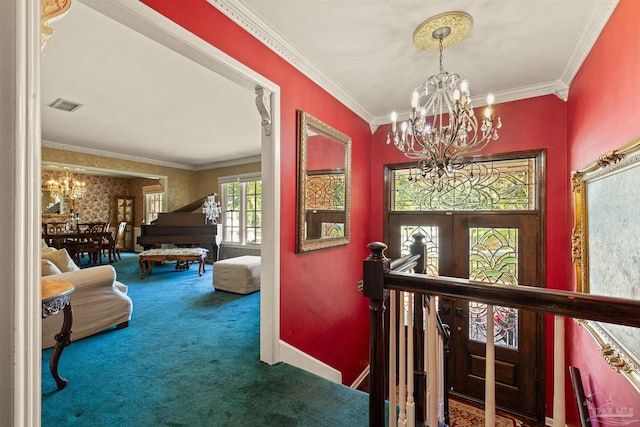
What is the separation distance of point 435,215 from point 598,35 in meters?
2.04

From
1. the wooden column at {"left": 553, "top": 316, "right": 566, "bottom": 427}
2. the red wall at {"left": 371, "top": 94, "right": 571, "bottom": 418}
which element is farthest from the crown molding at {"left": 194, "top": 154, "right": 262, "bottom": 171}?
the wooden column at {"left": 553, "top": 316, "right": 566, "bottom": 427}

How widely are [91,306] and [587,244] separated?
4.41 m

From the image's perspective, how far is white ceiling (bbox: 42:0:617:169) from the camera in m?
1.80

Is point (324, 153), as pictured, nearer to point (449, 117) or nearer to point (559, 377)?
point (449, 117)

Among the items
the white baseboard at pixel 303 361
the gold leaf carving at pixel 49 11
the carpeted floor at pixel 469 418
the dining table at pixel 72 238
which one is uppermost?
the gold leaf carving at pixel 49 11

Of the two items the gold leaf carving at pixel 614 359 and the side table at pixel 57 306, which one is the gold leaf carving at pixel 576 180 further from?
the side table at pixel 57 306

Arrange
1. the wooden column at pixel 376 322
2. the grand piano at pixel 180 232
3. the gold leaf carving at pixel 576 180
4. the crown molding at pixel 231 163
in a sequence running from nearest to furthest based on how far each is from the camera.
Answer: the wooden column at pixel 376 322
the gold leaf carving at pixel 576 180
the grand piano at pixel 180 232
the crown molding at pixel 231 163

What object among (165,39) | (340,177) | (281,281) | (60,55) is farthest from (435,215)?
(60,55)

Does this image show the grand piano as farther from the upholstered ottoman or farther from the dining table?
the upholstered ottoman

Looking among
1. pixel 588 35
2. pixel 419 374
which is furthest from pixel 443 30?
pixel 419 374

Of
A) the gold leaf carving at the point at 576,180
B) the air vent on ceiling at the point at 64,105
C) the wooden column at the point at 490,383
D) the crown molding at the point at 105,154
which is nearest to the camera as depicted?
the wooden column at the point at 490,383

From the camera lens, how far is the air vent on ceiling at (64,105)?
10.8ft

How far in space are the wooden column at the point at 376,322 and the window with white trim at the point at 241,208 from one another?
5.72 m

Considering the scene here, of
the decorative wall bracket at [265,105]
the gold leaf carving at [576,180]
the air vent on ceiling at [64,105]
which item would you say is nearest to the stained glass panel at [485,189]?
the gold leaf carving at [576,180]
